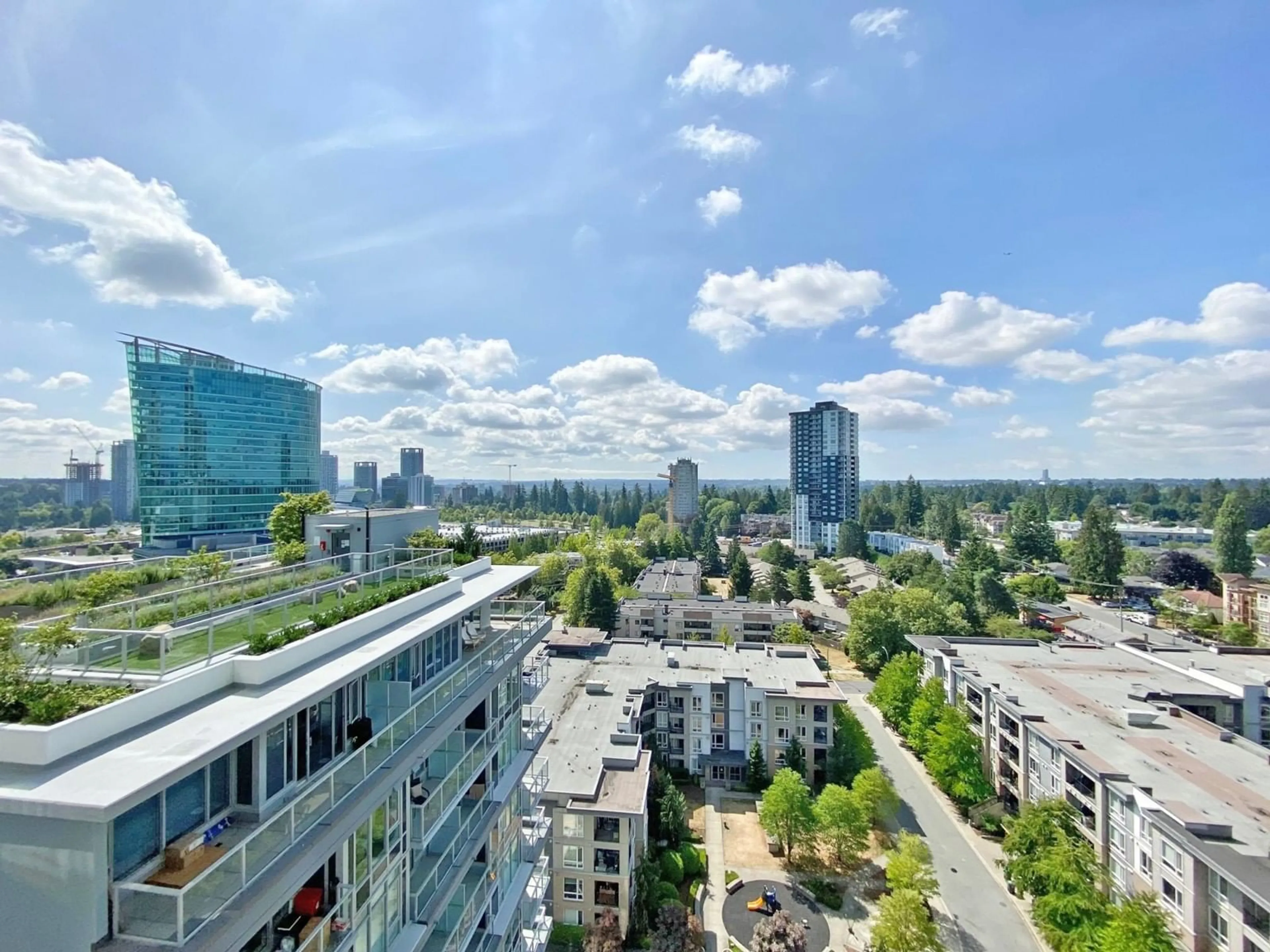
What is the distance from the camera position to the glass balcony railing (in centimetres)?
418

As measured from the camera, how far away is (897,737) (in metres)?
32.8

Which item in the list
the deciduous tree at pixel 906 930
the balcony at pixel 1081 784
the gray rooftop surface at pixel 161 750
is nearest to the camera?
the gray rooftop surface at pixel 161 750

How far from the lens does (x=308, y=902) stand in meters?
5.88

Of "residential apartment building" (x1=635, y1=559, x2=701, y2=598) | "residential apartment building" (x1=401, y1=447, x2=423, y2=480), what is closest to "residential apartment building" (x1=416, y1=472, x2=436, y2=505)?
"residential apartment building" (x1=401, y1=447, x2=423, y2=480)

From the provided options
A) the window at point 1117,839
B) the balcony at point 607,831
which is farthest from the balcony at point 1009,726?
the balcony at point 607,831

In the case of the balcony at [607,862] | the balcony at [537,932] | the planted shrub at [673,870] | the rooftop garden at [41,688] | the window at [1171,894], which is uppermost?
the rooftop garden at [41,688]

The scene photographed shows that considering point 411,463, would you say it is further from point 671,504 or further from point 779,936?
point 779,936

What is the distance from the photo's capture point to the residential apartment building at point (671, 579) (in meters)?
57.4

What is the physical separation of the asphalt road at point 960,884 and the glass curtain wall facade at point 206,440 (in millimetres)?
51788

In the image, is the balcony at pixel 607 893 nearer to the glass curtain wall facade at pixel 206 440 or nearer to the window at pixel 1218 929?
the window at pixel 1218 929

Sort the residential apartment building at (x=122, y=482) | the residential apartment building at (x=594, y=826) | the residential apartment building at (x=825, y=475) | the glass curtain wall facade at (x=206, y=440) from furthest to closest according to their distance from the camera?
1. the residential apartment building at (x=825, y=475)
2. the residential apartment building at (x=122, y=482)
3. the glass curtain wall facade at (x=206, y=440)
4. the residential apartment building at (x=594, y=826)

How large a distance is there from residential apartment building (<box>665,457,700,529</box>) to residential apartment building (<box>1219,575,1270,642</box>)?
9368 cm

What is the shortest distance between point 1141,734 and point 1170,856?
7.21m

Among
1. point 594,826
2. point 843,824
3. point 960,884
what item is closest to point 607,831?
point 594,826
